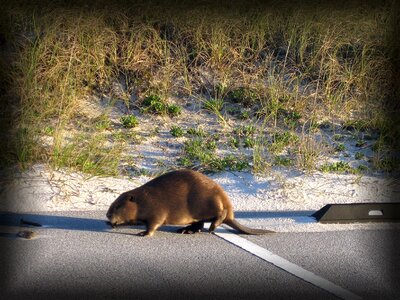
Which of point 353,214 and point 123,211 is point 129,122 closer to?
point 123,211

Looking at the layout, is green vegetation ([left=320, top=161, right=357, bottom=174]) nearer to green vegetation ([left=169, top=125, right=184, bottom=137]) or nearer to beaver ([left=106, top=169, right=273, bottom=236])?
green vegetation ([left=169, top=125, right=184, bottom=137])

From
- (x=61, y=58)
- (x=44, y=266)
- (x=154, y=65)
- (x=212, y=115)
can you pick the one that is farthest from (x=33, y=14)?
(x=44, y=266)

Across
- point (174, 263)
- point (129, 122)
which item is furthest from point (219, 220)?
point (129, 122)

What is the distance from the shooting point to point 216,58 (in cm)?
1220

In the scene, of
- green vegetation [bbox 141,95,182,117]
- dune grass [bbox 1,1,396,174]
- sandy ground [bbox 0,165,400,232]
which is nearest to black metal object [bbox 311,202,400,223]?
sandy ground [bbox 0,165,400,232]

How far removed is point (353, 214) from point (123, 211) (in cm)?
227

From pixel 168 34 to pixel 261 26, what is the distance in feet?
5.00

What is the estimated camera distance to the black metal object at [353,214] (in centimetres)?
733

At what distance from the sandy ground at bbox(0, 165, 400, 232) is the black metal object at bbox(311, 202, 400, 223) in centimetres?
10

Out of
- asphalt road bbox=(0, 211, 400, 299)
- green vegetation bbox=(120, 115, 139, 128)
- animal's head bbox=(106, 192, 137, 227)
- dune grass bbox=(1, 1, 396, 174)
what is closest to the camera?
asphalt road bbox=(0, 211, 400, 299)

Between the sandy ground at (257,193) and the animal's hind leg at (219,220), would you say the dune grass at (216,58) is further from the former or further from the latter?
the animal's hind leg at (219,220)

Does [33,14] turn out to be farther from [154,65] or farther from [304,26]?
[304,26]

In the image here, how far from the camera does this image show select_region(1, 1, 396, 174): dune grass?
1121 cm

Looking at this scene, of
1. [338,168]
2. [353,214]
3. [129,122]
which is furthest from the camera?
[129,122]
